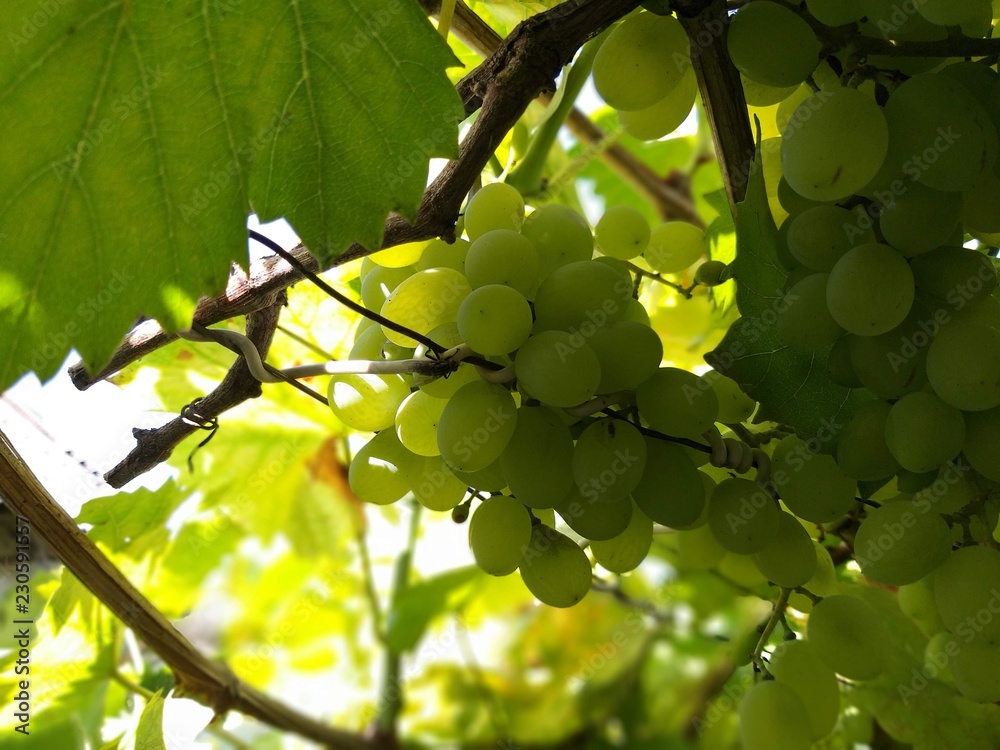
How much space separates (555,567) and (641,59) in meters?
0.36

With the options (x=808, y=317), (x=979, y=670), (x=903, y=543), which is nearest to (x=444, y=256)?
(x=808, y=317)

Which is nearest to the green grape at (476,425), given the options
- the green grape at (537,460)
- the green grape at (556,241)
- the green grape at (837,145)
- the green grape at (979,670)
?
the green grape at (537,460)

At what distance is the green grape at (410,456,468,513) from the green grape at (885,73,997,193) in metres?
0.36

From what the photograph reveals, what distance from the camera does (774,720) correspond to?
1.84ft

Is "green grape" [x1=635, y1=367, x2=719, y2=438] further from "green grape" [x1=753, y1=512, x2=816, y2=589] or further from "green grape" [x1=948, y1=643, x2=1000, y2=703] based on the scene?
"green grape" [x1=948, y1=643, x2=1000, y2=703]

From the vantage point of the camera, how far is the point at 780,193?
54 centimetres

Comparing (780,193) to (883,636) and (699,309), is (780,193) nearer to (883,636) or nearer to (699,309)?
(883,636)

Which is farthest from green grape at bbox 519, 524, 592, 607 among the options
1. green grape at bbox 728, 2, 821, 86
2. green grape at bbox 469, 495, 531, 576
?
green grape at bbox 728, 2, 821, 86

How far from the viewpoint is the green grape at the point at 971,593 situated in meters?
0.51

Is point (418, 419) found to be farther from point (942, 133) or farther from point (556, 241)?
point (942, 133)

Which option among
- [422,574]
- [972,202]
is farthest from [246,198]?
[422,574]

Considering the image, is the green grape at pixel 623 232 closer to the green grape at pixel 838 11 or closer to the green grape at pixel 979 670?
the green grape at pixel 838 11

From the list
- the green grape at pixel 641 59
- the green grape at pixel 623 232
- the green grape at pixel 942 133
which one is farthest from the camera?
the green grape at pixel 623 232

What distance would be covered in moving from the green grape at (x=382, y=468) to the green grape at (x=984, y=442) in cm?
37
